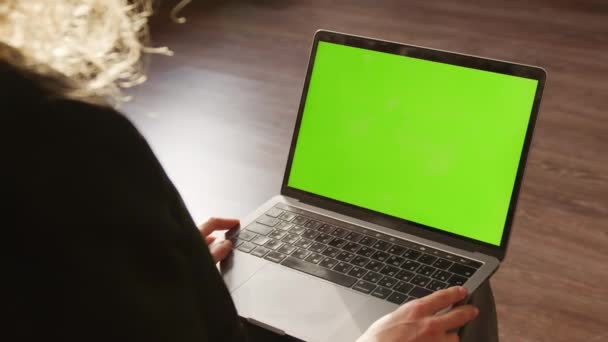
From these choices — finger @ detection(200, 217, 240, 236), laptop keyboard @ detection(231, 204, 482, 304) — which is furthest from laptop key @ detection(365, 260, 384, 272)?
finger @ detection(200, 217, 240, 236)

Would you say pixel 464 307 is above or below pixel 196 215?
above

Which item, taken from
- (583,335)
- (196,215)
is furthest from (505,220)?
(196,215)

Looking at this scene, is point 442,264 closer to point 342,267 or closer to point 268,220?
point 342,267

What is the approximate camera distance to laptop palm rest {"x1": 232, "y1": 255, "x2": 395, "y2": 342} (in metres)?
0.91

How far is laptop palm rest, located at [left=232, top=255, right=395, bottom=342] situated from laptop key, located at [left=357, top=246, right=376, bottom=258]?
0.25 ft

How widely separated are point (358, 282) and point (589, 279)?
0.77 meters

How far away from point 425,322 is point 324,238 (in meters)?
0.27

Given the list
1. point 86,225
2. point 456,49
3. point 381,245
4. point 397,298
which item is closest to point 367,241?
point 381,245

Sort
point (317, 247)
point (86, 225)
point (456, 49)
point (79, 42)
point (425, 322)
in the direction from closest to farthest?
point (86, 225)
point (425, 322)
point (317, 247)
point (79, 42)
point (456, 49)

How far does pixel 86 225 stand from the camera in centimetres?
48

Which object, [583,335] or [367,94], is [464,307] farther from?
[583,335]

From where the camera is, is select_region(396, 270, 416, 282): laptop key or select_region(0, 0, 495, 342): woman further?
select_region(396, 270, 416, 282): laptop key

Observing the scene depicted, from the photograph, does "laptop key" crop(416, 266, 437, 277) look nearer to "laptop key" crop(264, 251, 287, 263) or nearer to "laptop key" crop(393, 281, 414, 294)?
"laptop key" crop(393, 281, 414, 294)

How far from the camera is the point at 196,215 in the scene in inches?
64.7
